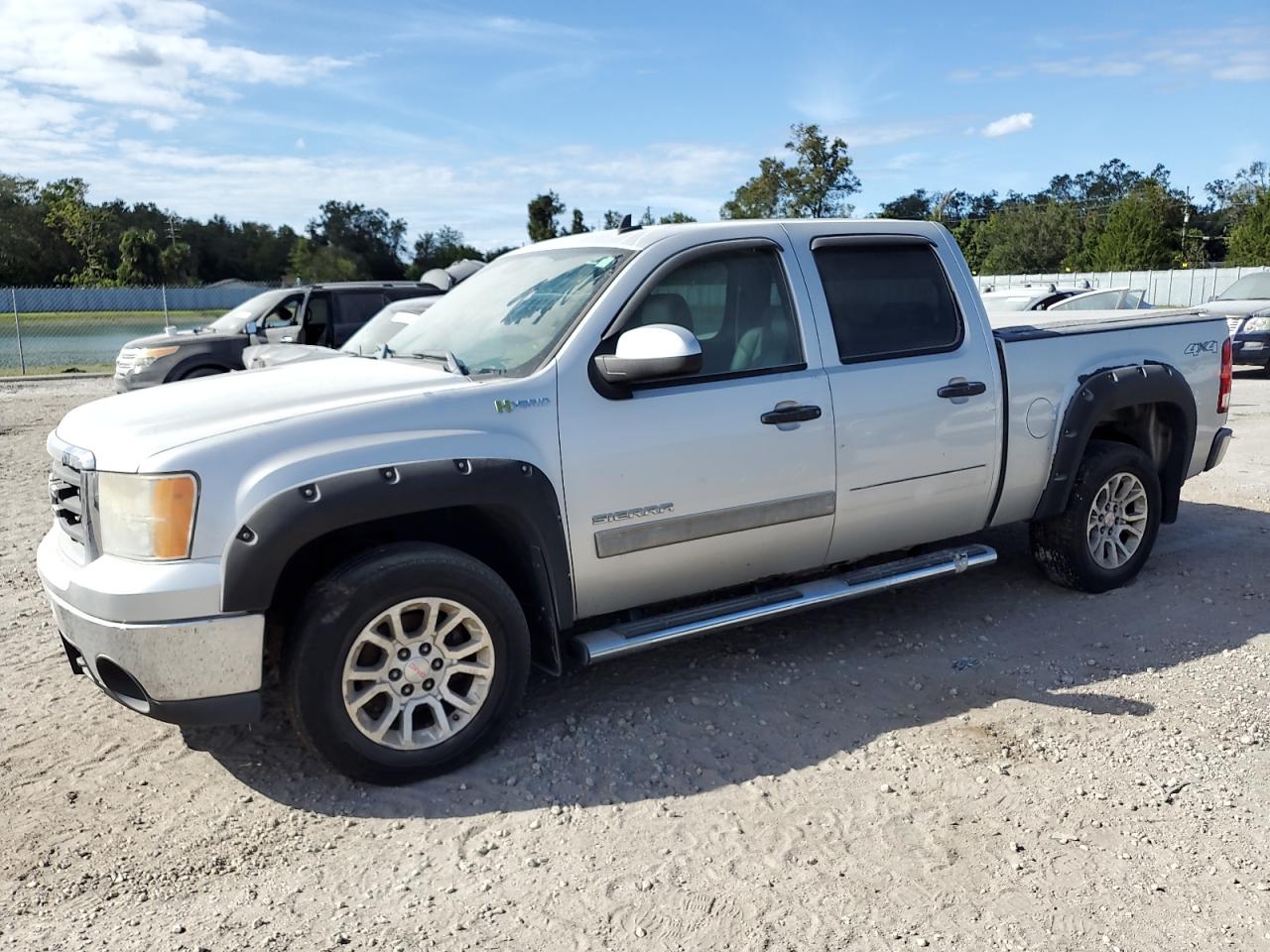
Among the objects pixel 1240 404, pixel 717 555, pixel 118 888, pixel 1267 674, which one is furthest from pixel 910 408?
pixel 1240 404

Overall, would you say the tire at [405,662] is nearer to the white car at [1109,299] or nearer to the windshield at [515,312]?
the windshield at [515,312]

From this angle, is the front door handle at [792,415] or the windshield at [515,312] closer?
the windshield at [515,312]

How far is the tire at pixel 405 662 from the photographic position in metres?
3.48

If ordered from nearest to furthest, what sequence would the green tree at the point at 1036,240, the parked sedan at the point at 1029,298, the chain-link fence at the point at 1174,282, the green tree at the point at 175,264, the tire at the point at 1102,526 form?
1. the tire at the point at 1102,526
2. the parked sedan at the point at 1029,298
3. the chain-link fence at the point at 1174,282
4. the green tree at the point at 175,264
5. the green tree at the point at 1036,240

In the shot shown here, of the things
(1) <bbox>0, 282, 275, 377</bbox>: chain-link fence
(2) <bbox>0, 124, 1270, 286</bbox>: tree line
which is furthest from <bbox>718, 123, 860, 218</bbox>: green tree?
(1) <bbox>0, 282, 275, 377</bbox>: chain-link fence

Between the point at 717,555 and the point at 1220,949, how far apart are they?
7.02 feet

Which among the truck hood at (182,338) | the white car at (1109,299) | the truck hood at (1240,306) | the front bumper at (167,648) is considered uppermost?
the white car at (1109,299)

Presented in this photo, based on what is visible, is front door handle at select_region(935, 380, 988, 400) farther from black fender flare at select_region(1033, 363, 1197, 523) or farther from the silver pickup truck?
black fender flare at select_region(1033, 363, 1197, 523)

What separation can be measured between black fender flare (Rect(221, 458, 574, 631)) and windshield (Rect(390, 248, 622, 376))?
0.50 meters

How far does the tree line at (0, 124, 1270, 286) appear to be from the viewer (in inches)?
1786

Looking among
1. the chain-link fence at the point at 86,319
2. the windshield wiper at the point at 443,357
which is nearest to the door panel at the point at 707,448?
the windshield wiper at the point at 443,357

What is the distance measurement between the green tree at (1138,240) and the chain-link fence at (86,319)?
140 ft

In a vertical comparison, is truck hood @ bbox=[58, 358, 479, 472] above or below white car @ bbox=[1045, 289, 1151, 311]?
below

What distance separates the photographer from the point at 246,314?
14.4m
